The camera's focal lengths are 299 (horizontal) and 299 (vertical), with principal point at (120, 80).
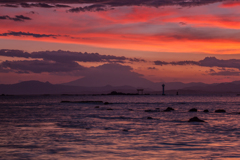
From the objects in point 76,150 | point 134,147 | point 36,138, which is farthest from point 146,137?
point 36,138

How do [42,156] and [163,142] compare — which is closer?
[42,156]

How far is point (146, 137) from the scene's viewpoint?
34.2 m

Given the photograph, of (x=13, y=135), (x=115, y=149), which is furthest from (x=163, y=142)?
(x=13, y=135)

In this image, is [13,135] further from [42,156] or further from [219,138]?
[219,138]

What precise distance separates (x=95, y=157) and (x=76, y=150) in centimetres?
359

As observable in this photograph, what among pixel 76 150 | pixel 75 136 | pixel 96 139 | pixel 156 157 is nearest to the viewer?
pixel 156 157

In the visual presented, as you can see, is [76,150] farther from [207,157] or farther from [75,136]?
[207,157]

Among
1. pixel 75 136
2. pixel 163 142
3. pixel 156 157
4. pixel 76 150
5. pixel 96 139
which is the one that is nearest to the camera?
pixel 156 157

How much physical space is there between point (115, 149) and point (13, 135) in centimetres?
1487

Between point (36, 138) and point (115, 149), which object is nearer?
point (115, 149)

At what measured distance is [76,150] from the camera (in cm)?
2653

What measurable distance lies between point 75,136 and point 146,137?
8.33m

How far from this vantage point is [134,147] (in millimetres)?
27828

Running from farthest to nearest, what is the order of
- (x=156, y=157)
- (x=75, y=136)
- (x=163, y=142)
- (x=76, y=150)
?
(x=75, y=136), (x=163, y=142), (x=76, y=150), (x=156, y=157)
